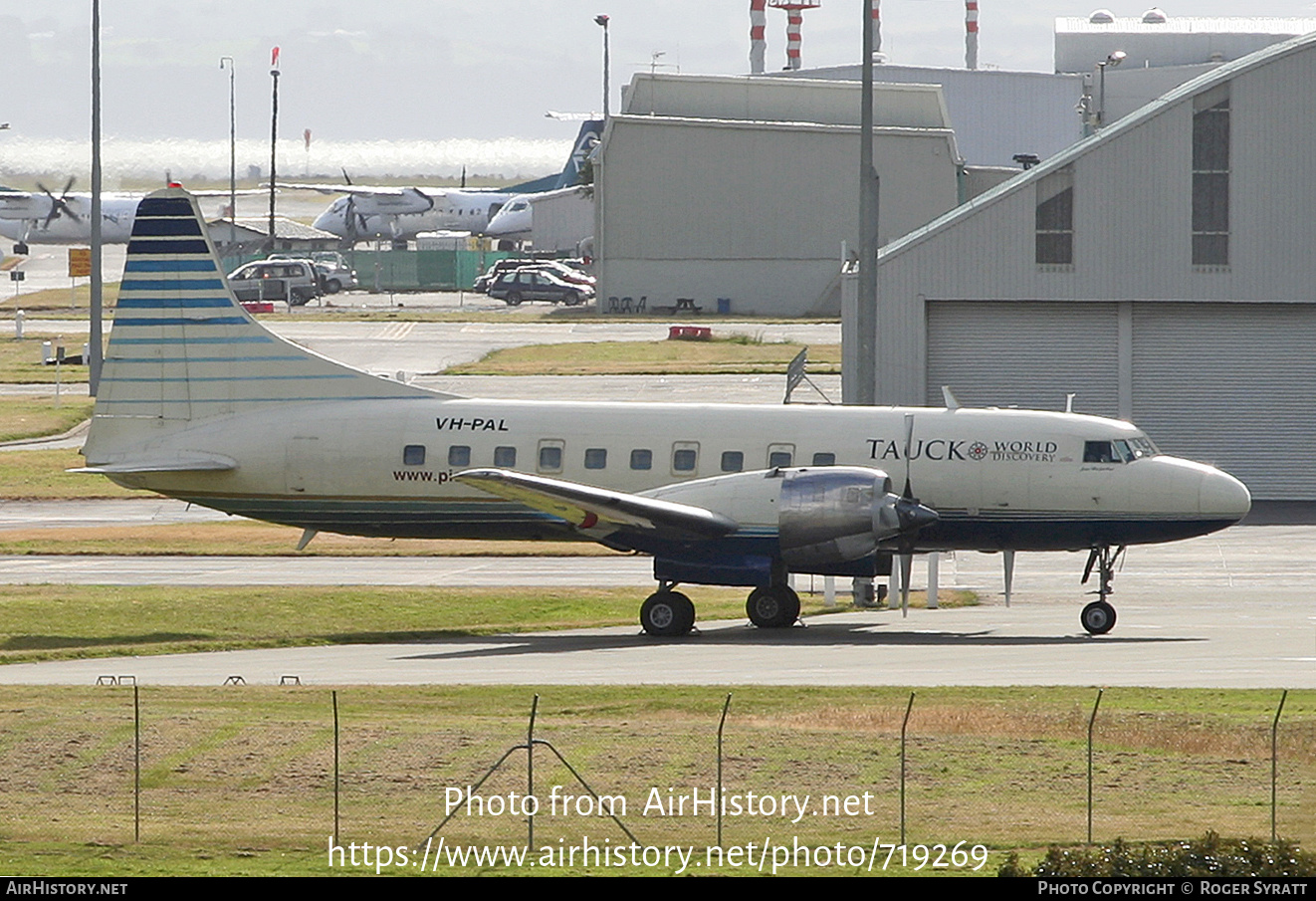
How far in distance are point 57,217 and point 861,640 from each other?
359 feet

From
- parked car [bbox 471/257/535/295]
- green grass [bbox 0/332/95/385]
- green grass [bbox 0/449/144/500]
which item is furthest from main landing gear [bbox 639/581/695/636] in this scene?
parked car [bbox 471/257/535/295]

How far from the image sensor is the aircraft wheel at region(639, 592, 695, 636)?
30094 millimetres

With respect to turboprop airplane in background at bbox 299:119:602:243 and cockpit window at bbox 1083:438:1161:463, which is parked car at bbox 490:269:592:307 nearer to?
turboprop airplane in background at bbox 299:119:602:243

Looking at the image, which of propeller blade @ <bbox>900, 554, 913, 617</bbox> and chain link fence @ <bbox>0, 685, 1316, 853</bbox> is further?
propeller blade @ <bbox>900, 554, 913, 617</bbox>

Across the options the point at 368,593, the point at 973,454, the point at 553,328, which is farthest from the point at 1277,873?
the point at 553,328

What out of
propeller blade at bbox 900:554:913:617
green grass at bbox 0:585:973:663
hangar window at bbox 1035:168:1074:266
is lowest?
green grass at bbox 0:585:973:663

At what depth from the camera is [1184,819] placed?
17.0 metres

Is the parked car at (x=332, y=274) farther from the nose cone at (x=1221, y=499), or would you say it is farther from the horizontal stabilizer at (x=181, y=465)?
the nose cone at (x=1221, y=499)

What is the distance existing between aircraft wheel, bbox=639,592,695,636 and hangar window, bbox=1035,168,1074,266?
23248 mm

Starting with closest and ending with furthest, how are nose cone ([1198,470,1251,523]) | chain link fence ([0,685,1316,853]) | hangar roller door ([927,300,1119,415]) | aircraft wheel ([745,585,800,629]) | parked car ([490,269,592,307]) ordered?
1. chain link fence ([0,685,1316,853])
2. nose cone ([1198,470,1251,523])
3. aircraft wheel ([745,585,800,629])
4. hangar roller door ([927,300,1119,415])
5. parked car ([490,269,592,307])

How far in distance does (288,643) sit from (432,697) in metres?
7.01

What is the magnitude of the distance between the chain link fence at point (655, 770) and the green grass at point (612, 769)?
40 mm

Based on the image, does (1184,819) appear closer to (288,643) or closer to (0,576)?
(288,643)

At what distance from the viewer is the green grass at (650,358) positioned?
68625 millimetres
